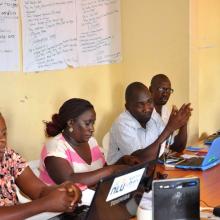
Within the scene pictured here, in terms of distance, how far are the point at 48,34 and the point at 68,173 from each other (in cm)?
122

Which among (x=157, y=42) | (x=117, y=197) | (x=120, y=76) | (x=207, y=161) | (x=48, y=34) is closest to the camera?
(x=117, y=197)

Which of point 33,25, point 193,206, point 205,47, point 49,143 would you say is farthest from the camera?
point 205,47

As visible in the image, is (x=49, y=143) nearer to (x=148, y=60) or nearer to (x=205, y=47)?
(x=148, y=60)

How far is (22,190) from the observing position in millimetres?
2053

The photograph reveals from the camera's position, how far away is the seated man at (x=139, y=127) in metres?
2.68

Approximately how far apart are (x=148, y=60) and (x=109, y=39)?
15.5 inches

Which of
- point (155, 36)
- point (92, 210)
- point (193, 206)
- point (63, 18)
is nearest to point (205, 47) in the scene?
point (155, 36)

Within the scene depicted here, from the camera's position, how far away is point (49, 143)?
229cm

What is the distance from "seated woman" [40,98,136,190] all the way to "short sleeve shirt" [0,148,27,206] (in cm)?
22

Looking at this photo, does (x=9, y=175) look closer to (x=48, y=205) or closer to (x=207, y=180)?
(x=48, y=205)

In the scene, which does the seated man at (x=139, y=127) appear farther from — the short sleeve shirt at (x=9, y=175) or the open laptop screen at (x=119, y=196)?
the open laptop screen at (x=119, y=196)

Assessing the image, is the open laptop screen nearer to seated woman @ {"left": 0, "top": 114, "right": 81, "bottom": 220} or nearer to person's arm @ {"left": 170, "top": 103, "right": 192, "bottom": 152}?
seated woman @ {"left": 0, "top": 114, "right": 81, "bottom": 220}

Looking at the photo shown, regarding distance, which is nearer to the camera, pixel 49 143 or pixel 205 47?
pixel 49 143

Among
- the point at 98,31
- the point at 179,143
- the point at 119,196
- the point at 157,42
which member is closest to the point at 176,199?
the point at 119,196
